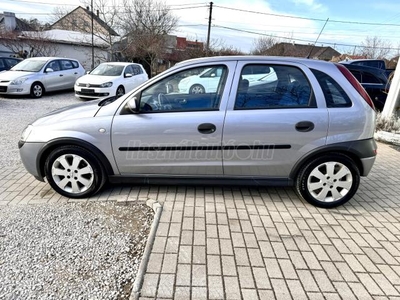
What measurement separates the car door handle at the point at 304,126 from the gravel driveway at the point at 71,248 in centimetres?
190

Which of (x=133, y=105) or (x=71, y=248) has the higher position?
(x=133, y=105)

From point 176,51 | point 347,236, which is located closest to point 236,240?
point 347,236

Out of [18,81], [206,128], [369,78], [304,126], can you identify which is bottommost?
[18,81]

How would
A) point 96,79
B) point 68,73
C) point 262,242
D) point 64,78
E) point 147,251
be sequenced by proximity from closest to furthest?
point 147,251
point 262,242
point 96,79
point 64,78
point 68,73

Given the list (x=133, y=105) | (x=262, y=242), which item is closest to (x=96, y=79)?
(x=133, y=105)

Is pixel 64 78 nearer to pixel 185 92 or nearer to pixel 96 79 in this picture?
pixel 96 79

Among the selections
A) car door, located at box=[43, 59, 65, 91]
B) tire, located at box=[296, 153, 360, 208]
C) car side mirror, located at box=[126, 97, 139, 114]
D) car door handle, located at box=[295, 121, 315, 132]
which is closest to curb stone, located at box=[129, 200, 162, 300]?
car side mirror, located at box=[126, 97, 139, 114]

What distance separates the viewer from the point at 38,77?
11.1 meters

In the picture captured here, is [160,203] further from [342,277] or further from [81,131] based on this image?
[342,277]

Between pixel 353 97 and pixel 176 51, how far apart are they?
93.1 feet

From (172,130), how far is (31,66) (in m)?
11.0

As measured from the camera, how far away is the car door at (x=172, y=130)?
10.3 feet

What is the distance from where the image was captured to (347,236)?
2.83 m

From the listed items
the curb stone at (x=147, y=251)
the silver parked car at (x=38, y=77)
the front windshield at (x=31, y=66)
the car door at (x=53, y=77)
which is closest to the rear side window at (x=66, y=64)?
the silver parked car at (x=38, y=77)
